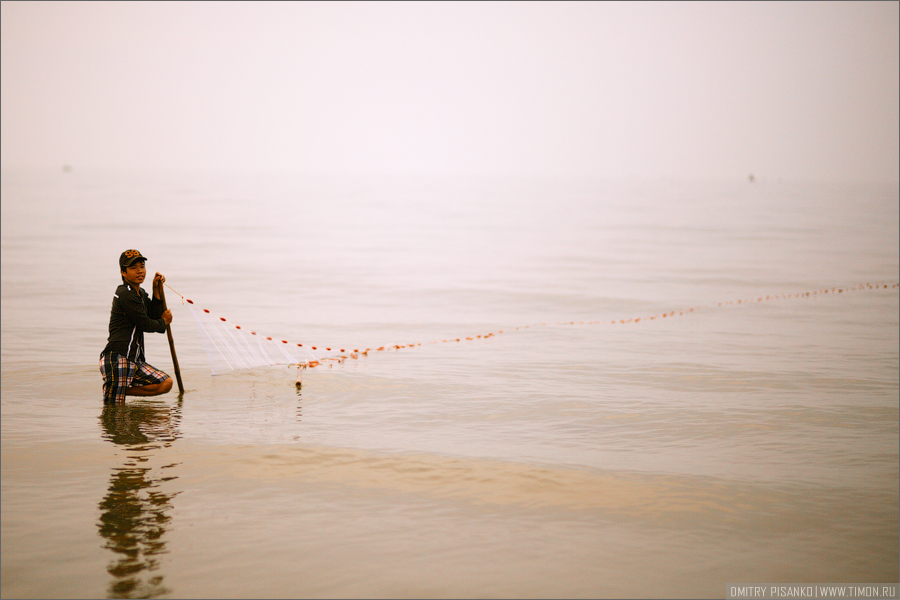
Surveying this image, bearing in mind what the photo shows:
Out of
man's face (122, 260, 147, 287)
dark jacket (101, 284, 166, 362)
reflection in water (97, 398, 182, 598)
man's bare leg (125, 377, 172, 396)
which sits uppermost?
man's face (122, 260, 147, 287)

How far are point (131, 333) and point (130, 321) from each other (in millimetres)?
134

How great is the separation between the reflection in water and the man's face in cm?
155

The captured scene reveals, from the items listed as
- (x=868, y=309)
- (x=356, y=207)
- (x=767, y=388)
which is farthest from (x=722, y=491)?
(x=356, y=207)

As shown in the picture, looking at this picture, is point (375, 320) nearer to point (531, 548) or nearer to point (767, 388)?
point (767, 388)

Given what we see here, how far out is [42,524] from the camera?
584 cm

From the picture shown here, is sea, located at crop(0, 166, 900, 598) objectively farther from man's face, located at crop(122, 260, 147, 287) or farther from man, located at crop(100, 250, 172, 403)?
man's face, located at crop(122, 260, 147, 287)

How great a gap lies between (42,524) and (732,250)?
115 ft

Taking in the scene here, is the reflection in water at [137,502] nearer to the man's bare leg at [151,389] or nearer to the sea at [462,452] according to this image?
the sea at [462,452]

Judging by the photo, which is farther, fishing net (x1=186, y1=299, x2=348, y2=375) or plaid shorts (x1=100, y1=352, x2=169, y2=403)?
fishing net (x1=186, y1=299, x2=348, y2=375)

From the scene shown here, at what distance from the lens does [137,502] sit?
6.21 m

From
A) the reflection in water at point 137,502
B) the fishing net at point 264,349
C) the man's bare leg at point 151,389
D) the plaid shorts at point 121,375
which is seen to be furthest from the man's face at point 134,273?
the reflection in water at point 137,502

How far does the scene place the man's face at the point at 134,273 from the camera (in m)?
8.10

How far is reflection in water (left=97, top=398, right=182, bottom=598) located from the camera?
5.06 metres

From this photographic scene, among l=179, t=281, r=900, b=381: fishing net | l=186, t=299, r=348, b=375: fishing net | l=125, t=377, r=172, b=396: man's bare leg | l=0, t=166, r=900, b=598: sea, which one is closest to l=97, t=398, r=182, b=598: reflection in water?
l=0, t=166, r=900, b=598: sea
